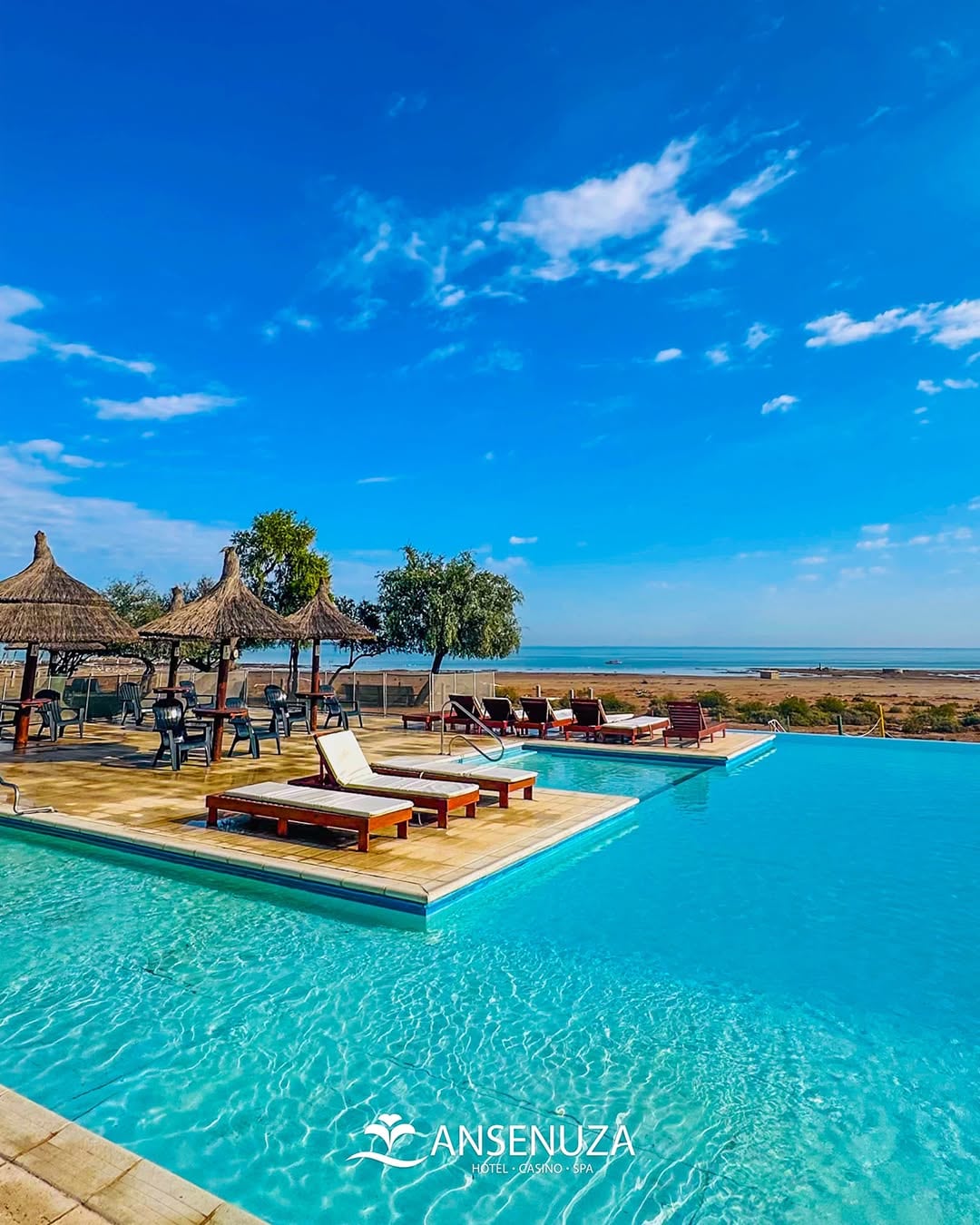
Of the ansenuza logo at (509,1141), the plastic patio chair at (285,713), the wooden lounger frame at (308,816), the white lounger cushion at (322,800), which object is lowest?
the ansenuza logo at (509,1141)

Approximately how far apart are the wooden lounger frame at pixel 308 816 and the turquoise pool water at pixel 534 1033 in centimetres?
88

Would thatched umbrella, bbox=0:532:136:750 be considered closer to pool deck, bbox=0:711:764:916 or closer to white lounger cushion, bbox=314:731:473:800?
pool deck, bbox=0:711:764:916

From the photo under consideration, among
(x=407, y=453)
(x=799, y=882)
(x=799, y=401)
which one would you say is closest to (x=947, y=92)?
(x=799, y=401)

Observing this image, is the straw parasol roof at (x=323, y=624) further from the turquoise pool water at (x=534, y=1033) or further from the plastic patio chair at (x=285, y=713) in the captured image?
the turquoise pool water at (x=534, y=1033)

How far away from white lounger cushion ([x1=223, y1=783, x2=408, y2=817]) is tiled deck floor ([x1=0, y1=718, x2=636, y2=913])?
0.37 meters

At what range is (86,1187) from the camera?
241cm

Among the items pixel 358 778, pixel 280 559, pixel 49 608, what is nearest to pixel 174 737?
pixel 358 778

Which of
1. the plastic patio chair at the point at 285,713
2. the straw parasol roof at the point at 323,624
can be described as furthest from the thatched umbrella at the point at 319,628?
the plastic patio chair at the point at 285,713

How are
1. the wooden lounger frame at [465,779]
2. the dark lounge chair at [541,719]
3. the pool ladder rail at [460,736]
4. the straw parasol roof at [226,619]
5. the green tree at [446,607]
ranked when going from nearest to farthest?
1. the wooden lounger frame at [465,779]
2. the pool ladder rail at [460,736]
3. the straw parasol roof at [226,619]
4. the dark lounge chair at [541,719]
5. the green tree at [446,607]

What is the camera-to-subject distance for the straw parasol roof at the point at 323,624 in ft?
51.4

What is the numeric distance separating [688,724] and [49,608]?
1240 centimetres

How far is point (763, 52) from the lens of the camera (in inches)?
417

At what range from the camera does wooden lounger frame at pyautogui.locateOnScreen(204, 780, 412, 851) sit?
21.7 ft

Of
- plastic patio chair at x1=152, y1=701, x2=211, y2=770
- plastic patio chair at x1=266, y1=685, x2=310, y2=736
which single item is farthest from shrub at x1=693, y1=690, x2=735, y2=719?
plastic patio chair at x1=152, y1=701, x2=211, y2=770
